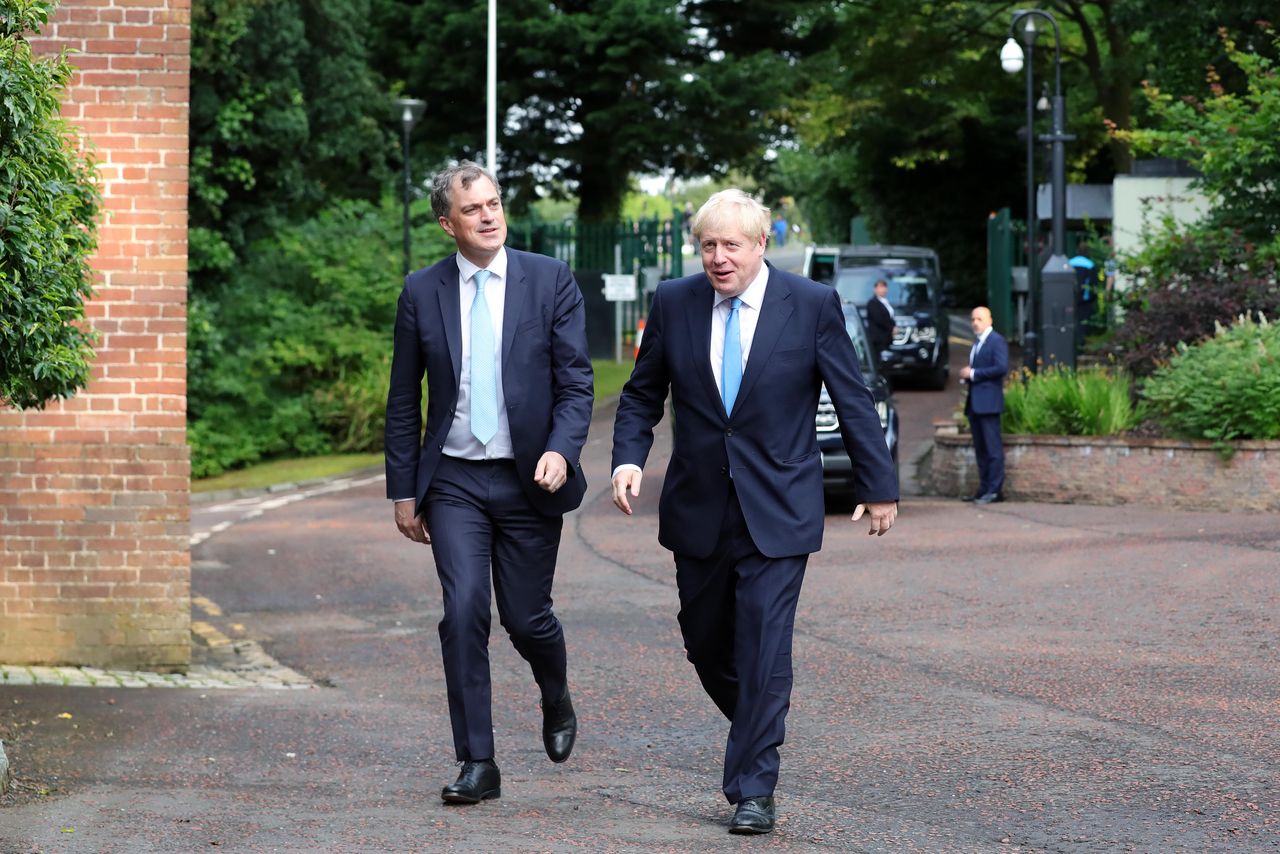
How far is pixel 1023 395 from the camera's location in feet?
56.8

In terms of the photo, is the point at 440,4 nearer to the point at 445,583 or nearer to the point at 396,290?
the point at 396,290

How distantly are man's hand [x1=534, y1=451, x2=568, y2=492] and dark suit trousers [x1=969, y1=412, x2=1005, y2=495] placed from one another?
11008mm

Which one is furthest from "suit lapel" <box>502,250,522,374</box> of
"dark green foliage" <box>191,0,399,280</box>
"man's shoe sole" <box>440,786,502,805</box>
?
"dark green foliage" <box>191,0,399,280</box>

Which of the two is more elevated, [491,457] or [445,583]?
[491,457]

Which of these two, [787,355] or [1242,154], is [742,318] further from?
[1242,154]

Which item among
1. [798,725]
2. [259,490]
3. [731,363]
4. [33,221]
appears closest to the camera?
[731,363]

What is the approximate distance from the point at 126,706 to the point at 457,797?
2814 millimetres

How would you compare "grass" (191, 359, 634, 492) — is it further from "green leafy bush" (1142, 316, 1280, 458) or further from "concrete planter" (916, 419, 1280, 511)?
"green leafy bush" (1142, 316, 1280, 458)

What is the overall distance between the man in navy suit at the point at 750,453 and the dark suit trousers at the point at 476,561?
1.45 ft

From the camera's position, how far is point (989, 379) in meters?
16.5

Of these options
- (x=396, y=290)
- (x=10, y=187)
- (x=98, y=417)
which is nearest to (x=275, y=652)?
(x=98, y=417)

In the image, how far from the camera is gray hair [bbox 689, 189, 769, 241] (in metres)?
5.62

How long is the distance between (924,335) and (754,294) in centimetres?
2325

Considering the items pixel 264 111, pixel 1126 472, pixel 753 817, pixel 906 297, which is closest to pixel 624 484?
pixel 753 817
